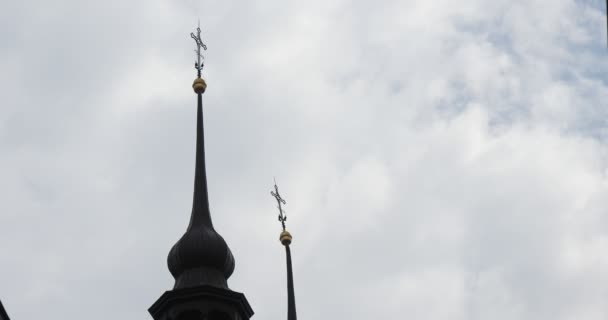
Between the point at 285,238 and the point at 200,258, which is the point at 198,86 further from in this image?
the point at 200,258

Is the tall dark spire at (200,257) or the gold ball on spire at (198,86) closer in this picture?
the tall dark spire at (200,257)

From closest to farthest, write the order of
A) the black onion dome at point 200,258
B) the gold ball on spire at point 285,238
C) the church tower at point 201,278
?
1. the church tower at point 201,278
2. the black onion dome at point 200,258
3. the gold ball on spire at point 285,238

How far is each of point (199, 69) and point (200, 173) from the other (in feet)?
21.3

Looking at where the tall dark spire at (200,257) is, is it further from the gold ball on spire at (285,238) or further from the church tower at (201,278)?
the gold ball on spire at (285,238)

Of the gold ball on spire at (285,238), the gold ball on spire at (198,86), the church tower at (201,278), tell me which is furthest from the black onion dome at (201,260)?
the gold ball on spire at (198,86)

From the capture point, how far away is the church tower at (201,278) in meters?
42.3

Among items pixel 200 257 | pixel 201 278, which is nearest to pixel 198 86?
pixel 200 257

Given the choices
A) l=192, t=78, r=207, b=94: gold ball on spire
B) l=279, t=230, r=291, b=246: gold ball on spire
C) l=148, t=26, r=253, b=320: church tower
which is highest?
l=192, t=78, r=207, b=94: gold ball on spire

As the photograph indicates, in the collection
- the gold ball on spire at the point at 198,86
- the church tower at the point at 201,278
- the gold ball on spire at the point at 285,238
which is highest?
the gold ball on spire at the point at 198,86

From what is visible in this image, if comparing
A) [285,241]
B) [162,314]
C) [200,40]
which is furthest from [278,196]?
[162,314]

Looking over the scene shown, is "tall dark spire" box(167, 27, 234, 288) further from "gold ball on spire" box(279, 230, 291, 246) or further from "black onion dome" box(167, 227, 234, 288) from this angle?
"gold ball on spire" box(279, 230, 291, 246)

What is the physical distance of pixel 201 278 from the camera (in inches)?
1702

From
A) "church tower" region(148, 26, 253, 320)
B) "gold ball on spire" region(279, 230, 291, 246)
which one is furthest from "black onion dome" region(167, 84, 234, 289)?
"gold ball on spire" region(279, 230, 291, 246)

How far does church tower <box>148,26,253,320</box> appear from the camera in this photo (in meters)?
42.3
